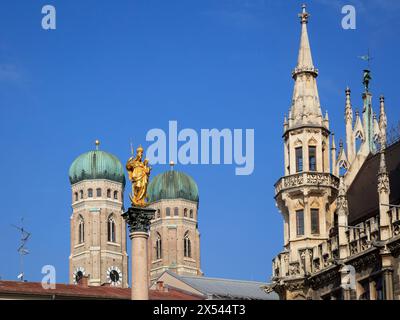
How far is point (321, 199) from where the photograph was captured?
7288 centimetres

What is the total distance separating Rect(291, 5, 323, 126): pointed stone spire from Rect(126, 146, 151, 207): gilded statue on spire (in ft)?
52.9

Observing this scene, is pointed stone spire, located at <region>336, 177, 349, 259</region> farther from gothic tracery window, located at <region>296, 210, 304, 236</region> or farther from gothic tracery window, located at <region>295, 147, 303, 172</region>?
gothic tracery window, located at <region>295, 147, 303, 172</region>

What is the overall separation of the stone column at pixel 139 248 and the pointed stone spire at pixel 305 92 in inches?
649

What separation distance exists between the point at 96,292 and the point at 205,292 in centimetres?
2129

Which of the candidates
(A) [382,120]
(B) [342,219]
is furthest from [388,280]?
(A) [382,120]

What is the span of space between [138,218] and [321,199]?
659 inches

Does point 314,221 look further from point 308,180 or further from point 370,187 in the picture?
point 370,187

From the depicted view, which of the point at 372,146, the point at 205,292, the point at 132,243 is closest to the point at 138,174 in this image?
the point at 132,243

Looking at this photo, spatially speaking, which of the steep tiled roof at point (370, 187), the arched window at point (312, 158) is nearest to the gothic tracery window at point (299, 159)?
the arched window at point (312, 158)

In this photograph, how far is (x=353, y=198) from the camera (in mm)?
73688

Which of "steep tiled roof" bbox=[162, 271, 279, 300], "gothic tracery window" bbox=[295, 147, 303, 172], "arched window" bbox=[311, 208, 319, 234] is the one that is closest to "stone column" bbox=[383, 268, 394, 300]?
"arched window" bbox=[311, 208, 319, 234]

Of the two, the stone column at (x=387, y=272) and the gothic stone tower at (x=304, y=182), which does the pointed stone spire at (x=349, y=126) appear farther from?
the stone column at (x=387, y=272)
